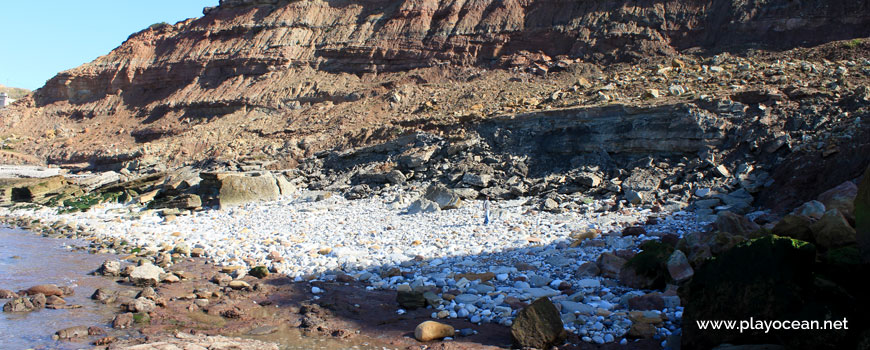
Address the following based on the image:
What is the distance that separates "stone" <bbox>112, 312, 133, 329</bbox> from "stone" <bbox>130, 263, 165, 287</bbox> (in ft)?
5.44

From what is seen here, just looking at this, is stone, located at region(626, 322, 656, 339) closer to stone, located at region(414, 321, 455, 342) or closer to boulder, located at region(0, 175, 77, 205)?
stone, located at region(414, 321, 455, 342)

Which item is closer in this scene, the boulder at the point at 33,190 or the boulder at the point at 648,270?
the boulder at the point at 648,270

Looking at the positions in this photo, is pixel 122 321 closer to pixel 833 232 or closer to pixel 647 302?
pixel 647 302

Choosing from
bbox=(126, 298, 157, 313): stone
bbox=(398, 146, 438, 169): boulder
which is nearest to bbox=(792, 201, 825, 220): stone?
bbox=(126, 298, 157, 313): stone

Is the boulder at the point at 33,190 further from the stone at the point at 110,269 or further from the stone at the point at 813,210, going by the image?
the stone at the point at 813,210

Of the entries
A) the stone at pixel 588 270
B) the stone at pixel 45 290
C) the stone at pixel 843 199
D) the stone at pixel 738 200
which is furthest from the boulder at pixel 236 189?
the stone at pixel 843 199

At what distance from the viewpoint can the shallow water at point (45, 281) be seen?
5781 millimetres

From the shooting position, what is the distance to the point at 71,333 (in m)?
5.79

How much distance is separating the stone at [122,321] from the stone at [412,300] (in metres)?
3.11

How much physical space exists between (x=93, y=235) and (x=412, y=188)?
7.72 meters

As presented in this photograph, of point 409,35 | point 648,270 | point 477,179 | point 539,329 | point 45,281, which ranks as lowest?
point 45,281

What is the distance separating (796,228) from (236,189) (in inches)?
529

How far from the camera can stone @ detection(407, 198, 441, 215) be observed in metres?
12.4

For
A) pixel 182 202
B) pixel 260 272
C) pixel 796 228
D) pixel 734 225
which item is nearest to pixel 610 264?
pixel 734 225
